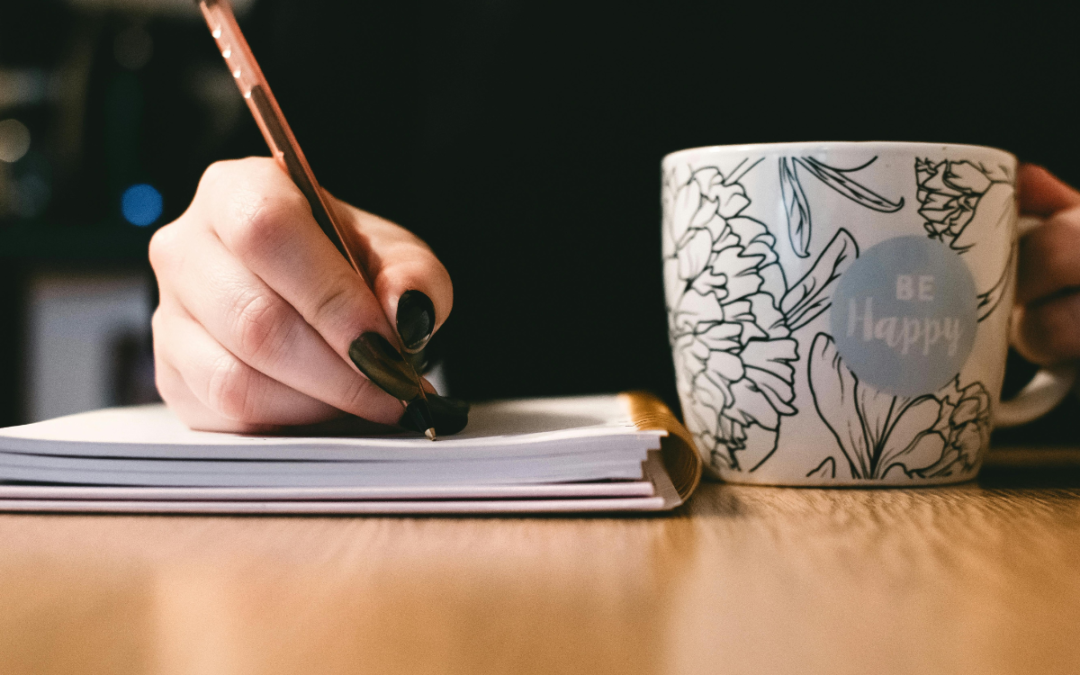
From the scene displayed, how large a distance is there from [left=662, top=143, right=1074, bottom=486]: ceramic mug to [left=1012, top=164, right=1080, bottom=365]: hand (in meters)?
0.06

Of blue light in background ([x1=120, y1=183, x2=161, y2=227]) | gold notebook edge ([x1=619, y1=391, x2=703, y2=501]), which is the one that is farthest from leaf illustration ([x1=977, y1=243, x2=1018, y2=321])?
blue light in background ([x1=120, y1=183, x2=161, y2=227])

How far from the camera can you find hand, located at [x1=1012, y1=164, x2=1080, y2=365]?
Answer: 1.42ft

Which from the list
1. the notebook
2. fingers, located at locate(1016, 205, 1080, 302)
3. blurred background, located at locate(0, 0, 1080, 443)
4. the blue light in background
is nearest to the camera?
the notebook

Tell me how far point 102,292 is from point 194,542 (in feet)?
3.82

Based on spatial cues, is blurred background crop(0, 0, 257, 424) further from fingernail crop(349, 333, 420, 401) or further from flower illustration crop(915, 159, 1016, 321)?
flower illustration crop(915, 159, 1016, 321)

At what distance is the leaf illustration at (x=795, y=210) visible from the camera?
1.19ft

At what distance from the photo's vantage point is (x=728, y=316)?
0.39 m

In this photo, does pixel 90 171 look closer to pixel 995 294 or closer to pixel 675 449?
pixel 675 449

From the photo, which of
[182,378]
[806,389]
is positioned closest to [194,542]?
[182,378]

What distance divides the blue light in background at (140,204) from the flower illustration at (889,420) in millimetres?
991

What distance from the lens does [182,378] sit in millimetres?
445

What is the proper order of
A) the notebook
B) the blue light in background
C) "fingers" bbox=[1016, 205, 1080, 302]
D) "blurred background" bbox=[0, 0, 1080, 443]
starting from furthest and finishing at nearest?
the blue light in background, "blurred background" bbox=[0, 0, 1080, 443], "fingers" bbox=[1016, 205, 1080, 302], the notebook

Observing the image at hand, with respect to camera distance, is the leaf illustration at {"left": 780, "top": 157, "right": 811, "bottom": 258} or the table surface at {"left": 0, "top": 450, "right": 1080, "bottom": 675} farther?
the leaf illustration at {"left": 780, "top": 157, "right": 811, "bottom": 258}

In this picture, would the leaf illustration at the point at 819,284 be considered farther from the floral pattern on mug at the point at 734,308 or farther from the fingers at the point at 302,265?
the fingers at the point at 302,265
